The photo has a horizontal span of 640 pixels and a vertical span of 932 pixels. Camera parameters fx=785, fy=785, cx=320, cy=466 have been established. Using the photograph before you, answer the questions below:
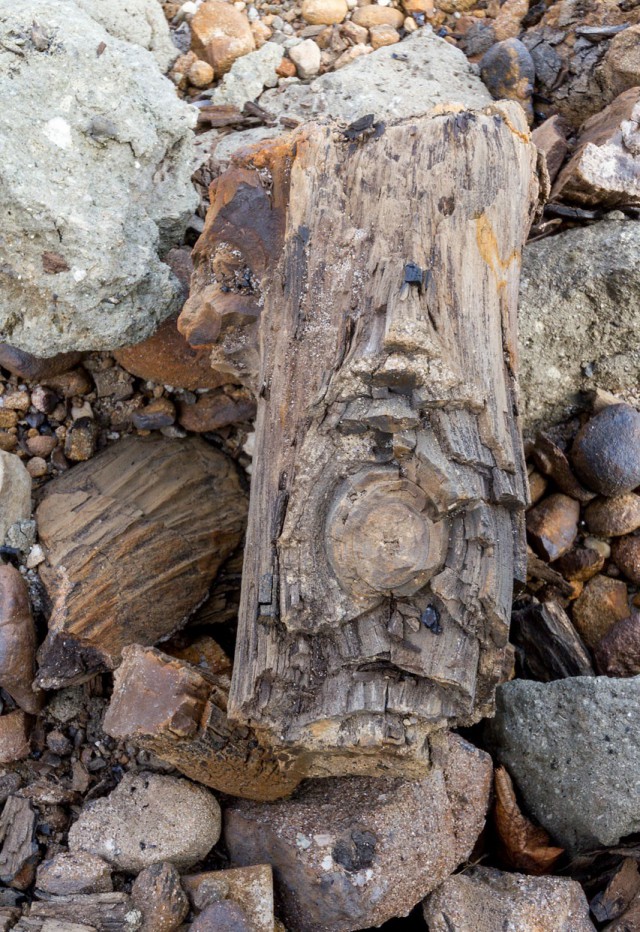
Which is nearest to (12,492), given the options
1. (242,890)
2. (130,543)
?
(130,543)

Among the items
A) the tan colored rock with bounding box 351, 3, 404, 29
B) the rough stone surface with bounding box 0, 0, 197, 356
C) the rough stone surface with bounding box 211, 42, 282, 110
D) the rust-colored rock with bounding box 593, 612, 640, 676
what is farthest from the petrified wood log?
the tan colored rock with bounding box 351, 3, 404, 29

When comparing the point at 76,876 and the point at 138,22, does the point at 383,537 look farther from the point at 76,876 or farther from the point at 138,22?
the point at 138,22

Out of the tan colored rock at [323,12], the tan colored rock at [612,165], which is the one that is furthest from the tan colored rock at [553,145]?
the tan colored rock at [323,12]

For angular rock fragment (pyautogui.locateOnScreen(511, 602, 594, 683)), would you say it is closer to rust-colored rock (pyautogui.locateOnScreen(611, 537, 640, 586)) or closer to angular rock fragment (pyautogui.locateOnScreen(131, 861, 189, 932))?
rust-colored rock (pyautogui.locateOnScreen(611, 537, 640, 586))

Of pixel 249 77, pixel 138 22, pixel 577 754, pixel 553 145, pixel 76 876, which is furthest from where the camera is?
pixel 249 77

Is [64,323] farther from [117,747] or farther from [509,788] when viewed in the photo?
[509,788]

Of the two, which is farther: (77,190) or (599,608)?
(599,608)
